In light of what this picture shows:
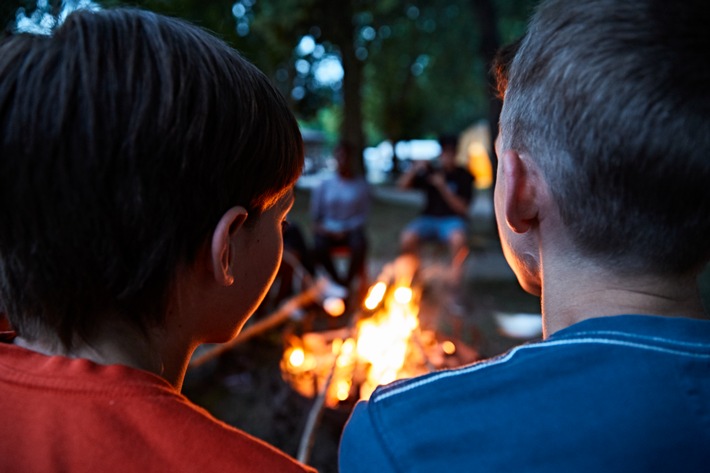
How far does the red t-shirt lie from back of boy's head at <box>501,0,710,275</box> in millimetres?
625

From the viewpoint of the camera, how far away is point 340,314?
6.36 m

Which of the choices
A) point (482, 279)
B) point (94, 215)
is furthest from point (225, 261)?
point (482, 279)

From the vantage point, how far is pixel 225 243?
97 cm

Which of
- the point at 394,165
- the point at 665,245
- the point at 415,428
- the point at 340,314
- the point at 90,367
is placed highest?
the point at 665,245

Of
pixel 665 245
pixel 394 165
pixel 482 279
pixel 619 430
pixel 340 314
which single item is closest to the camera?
pixel 619 430

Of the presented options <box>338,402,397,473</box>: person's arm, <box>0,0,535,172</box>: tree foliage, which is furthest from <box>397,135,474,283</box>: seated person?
<box>338,402,397,473</box>: person's arm

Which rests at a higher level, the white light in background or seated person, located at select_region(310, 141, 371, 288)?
the white light in background

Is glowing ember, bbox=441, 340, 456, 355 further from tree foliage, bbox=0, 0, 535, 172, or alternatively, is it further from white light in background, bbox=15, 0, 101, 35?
tree foliage, bbox=0, 0, 535, 172

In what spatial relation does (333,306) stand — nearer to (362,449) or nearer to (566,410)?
(362,449)

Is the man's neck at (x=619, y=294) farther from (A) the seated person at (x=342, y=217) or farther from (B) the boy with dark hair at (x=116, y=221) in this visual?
(A) the seated person at (x=342, y=217)

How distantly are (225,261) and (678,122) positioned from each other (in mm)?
717

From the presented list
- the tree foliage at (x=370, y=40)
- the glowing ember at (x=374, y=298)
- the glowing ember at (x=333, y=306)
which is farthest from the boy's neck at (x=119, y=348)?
the tree foliage at (x=370, y=40)

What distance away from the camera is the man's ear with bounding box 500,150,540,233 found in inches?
41.1

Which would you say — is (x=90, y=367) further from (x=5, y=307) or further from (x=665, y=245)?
(x=665, y=245)
